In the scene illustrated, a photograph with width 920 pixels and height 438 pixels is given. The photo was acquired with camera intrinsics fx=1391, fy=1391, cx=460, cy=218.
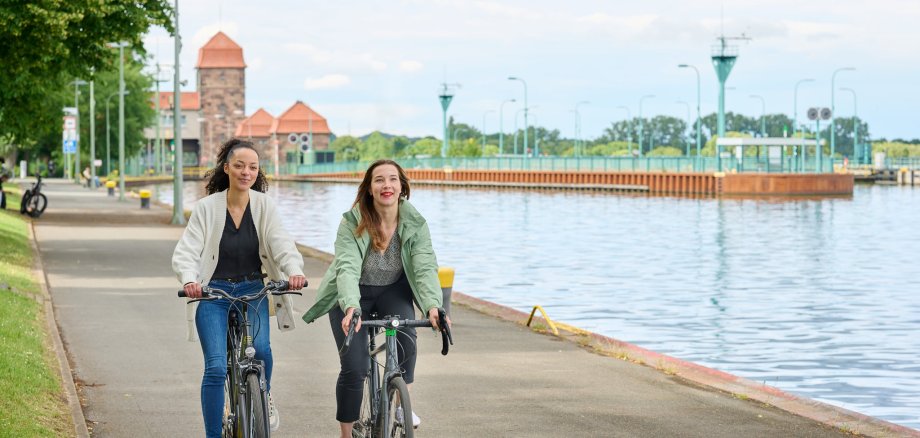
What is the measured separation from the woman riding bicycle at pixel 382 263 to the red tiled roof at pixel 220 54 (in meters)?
177

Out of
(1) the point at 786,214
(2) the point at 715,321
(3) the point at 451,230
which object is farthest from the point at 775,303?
(1) the point at 786,214

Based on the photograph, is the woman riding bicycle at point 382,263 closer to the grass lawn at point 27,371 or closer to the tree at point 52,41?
the grass lawn at point 27,371

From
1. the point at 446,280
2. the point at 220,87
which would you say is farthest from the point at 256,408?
the point at 220,87

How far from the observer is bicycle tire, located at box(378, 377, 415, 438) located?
6461 millimetres

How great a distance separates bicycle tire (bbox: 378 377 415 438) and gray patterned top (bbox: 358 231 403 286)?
624mm

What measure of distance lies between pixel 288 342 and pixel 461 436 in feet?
16.2

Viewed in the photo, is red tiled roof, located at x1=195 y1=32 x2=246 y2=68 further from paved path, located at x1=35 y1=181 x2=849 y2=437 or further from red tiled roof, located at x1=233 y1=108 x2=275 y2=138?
paved path, located at x1=35 y1=181 x2=849 y2=437

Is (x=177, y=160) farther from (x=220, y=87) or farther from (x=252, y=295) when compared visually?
(x=220, y=87)

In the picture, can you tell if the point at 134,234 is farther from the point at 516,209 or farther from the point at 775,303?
the point at 516,209

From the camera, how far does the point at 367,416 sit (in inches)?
283

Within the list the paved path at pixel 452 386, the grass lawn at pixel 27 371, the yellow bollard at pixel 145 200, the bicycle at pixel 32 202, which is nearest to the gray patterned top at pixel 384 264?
the paved path at pixel 452 386

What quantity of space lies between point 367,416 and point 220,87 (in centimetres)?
17959

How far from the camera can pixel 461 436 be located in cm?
880

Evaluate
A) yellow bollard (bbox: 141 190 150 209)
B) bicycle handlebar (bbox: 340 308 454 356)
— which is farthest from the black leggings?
yellow bollard (bbox: 141 190 150 209)
